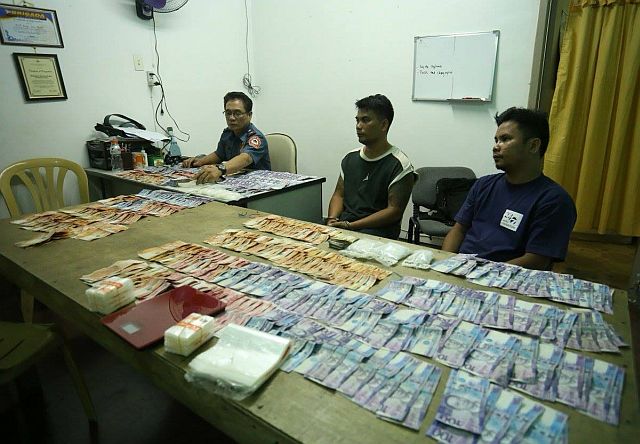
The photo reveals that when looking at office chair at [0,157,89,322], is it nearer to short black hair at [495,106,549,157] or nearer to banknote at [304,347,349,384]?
banknote at [304,347,349,384]

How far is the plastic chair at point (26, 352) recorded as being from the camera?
4.12ft

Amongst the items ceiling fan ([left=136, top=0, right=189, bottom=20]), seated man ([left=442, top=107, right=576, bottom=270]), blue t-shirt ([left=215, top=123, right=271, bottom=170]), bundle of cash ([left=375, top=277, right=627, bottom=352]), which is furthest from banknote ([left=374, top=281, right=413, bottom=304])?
ceiling fan ([left=136, top=0, right=189, bottom=20])

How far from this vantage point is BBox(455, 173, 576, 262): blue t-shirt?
1.45 meters

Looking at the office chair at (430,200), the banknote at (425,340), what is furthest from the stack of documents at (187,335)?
the office chair at (430,200)

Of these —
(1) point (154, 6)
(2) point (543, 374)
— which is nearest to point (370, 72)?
(1) point (154, 6)

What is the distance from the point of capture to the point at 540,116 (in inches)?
60.5

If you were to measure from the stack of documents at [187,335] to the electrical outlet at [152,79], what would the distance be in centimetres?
302

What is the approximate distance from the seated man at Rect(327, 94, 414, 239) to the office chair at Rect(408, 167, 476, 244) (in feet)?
1.74

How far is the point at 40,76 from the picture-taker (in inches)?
108

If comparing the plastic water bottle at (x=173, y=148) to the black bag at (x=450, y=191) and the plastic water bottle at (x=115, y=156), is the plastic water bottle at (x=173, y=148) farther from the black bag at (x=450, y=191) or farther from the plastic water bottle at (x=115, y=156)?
the black bag at (x=450, y=191)

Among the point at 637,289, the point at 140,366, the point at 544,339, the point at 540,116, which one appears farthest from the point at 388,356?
the point at 637,289

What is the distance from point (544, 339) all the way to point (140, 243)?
53.6 inches

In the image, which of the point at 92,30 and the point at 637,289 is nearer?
the point at 637,289

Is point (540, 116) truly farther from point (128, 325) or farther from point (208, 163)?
point (208, 163)
